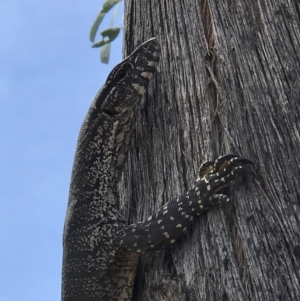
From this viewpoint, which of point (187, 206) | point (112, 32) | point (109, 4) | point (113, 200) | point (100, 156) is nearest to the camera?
point (187, 206)

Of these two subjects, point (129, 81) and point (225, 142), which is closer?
point (225, 142)

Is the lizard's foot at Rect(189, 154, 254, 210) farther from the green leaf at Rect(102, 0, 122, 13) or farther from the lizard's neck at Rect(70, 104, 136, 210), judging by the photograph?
the green leaf at Rect(102, 0, 122, 13)

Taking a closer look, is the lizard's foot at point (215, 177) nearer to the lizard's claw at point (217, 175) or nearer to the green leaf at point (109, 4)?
the lizard's claw at point (217, 175)

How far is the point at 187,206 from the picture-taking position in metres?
3.51

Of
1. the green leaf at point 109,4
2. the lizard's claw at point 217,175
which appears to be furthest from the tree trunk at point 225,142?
the green leaf at point 109,4

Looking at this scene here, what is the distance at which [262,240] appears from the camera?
2965 millimetres

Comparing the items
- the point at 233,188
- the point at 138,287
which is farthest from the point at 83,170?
the point at 233,188

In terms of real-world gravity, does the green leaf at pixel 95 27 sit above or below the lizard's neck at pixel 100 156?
above

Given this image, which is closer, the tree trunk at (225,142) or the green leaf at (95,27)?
the tree trunk at (225,142)

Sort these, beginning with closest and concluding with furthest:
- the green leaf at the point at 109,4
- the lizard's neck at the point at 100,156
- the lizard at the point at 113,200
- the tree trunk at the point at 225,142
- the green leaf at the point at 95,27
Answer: the tree trunk at the point at 225,142 < the lizard at the point at 113,200 < the lizard's neck at the point at 100,156 < the green leaf at the point at 109,4 < the green leaf at the point at 95,27

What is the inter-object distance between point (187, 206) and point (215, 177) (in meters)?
0.25

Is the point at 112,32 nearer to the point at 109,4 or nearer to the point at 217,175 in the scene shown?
the point at 109,4

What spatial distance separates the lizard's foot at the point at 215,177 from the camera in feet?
10.7

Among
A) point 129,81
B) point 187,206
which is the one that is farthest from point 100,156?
point 187,206
